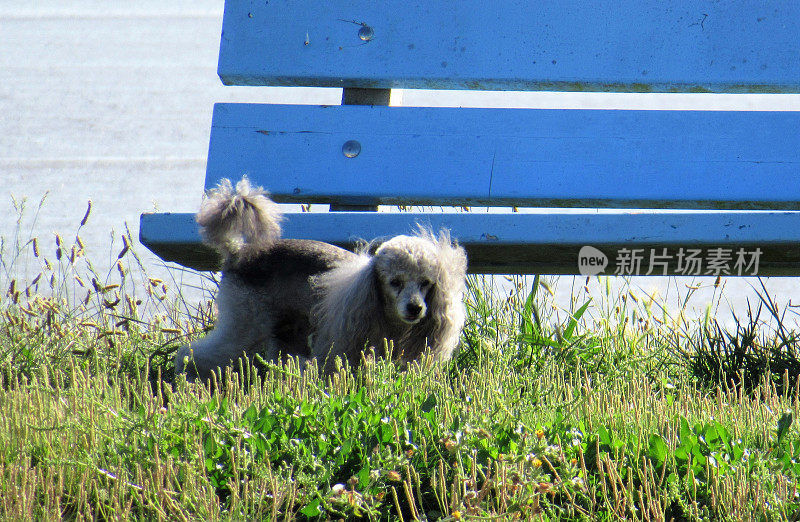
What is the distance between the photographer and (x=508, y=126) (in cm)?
309

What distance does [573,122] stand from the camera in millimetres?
3064

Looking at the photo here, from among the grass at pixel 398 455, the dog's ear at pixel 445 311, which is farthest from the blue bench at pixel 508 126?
the grass at pixel 398 455

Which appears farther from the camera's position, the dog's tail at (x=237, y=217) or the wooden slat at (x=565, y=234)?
the dog's tail at (x=237, y=217)

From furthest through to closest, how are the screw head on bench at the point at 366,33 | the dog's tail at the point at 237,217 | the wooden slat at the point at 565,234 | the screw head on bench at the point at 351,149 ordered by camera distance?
1. the screw head on bench at the point at 366,33
2. the screw head on bench at the point at 351,149
3. the dog's tail at the point at 237,217
4. the wooden slat at the point at 565,234

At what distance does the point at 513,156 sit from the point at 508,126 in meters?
0.12

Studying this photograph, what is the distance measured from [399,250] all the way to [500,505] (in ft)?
4.71

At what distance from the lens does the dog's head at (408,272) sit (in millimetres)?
2996

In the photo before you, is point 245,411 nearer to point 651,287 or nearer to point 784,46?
point 784,46

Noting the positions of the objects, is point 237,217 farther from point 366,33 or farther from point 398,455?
point 398,455

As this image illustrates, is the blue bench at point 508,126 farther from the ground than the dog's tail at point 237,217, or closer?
farther from the ground

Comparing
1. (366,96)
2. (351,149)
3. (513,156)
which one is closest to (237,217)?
(351,149)

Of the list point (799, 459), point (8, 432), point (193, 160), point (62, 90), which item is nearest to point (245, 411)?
point (8, 432)

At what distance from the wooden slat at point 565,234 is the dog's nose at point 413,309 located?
0.84 feet

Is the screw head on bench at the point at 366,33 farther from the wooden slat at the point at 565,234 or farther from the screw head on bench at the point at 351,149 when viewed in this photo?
the wooden slat at the point at 565,234
